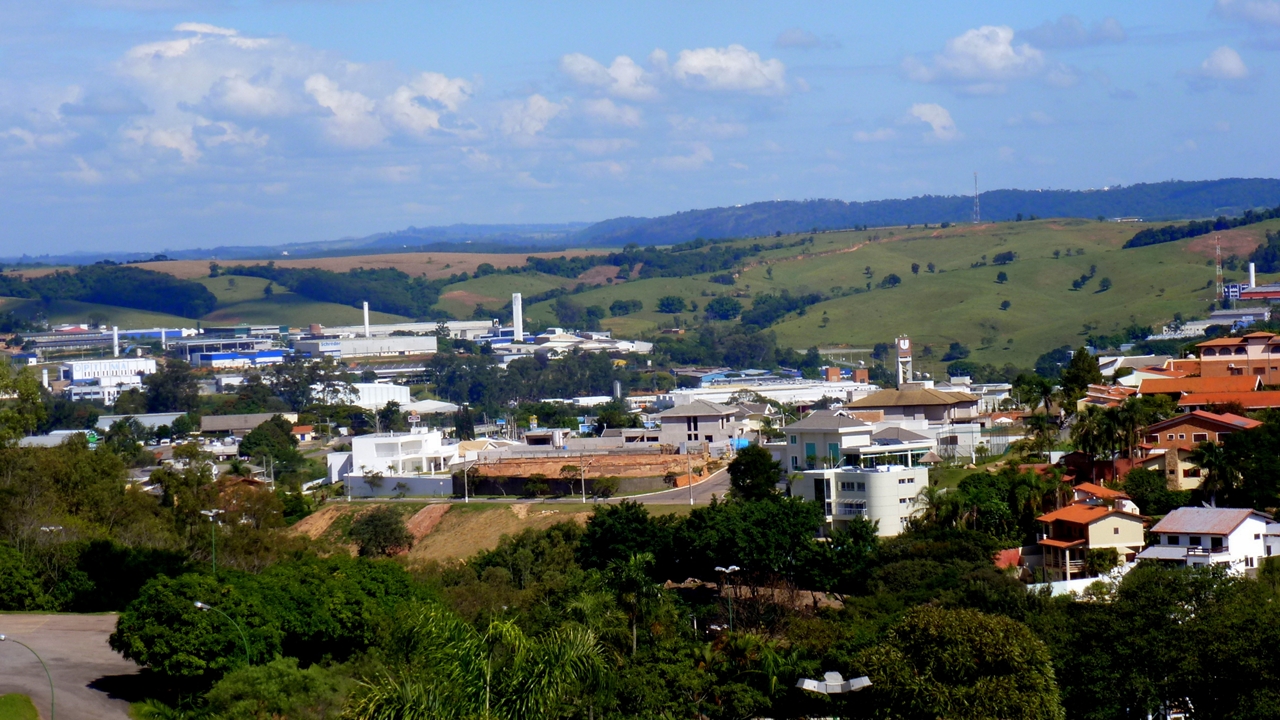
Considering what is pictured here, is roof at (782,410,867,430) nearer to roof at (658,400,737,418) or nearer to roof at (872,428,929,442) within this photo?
roof at (872,428,929,442)

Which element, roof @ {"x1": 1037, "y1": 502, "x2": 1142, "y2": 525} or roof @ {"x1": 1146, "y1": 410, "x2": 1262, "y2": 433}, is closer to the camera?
roof @ {"x1": 1037, "y1": 502, "x2": 1142, "y2": 525}

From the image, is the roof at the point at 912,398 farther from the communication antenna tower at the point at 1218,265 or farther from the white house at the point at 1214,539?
the communication antenna tower at the point at 1218,265

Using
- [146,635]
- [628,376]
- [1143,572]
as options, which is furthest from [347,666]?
[628,376]

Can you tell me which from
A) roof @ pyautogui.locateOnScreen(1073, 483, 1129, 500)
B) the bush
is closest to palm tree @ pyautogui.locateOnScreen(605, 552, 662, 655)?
roof @ pyautogui.locateOnScreen(1073, 483, 1129, 500)

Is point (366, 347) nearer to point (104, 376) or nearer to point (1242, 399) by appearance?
point (104, 376)

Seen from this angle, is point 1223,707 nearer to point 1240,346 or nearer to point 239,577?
point 239,577

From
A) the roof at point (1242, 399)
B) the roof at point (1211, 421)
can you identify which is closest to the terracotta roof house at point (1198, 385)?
the roof at point (1242, 399)
